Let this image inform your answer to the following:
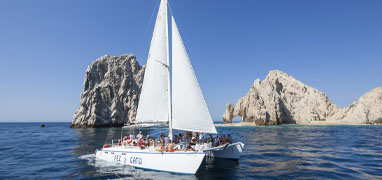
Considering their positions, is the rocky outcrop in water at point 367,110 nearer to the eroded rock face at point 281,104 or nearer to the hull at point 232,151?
the eroded rock face at point 281,104

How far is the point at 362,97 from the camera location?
8394cm

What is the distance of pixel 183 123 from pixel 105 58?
320ft

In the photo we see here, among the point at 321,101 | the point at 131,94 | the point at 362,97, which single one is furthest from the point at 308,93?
the point at 131,94

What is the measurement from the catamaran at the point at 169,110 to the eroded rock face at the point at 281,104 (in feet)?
244

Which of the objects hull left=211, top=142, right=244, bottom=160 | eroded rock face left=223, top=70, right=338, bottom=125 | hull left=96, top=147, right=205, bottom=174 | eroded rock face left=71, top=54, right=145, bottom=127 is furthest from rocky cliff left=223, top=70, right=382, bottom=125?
hull left=96, top=147, right=205, bottom=174

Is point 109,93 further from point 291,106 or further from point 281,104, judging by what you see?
point 291,106

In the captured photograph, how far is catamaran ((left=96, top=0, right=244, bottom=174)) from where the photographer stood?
41.5ft

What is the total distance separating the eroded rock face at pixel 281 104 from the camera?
85188 millimetres

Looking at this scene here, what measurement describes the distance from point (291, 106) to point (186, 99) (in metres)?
105

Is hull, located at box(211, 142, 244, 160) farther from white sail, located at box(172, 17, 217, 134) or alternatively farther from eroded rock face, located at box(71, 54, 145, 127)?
eroded rock face, located at box(71, 54, 145, 127)

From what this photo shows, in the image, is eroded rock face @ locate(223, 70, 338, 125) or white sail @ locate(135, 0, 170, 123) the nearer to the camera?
white sail @ locate(135, 0, 170, 123)

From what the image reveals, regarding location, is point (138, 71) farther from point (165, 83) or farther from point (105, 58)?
point (165, 83)

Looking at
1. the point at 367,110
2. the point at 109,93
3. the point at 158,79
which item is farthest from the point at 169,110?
the point at 367,110

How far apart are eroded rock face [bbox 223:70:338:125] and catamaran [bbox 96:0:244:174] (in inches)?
2923
